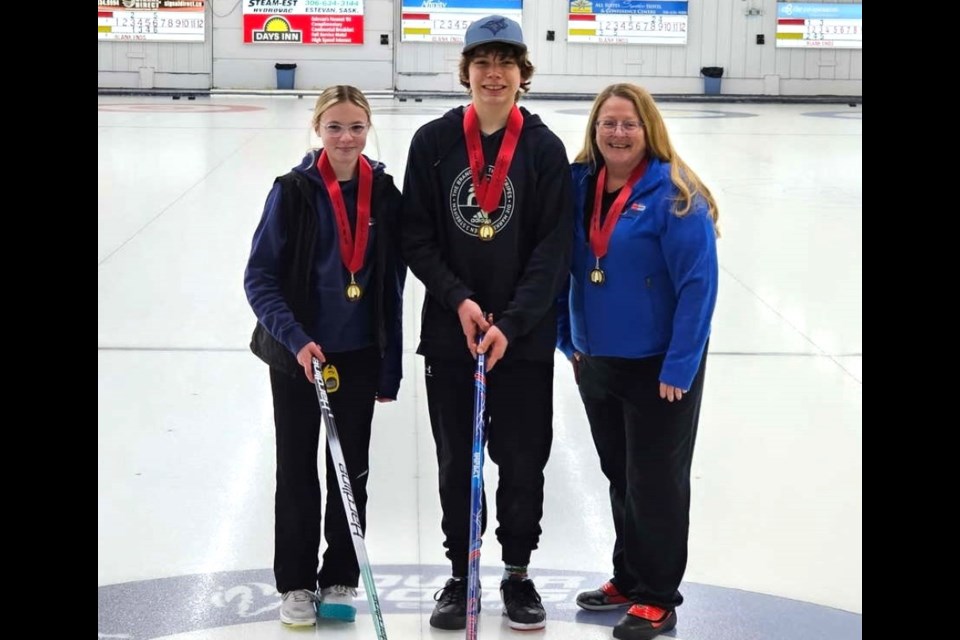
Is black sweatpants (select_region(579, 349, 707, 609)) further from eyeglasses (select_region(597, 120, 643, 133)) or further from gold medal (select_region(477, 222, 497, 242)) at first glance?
eyeglasses (select_region(597, 120, 643, 133))

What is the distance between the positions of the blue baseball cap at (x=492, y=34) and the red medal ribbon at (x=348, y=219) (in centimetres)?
42

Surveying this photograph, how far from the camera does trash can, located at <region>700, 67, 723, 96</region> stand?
22.7 m

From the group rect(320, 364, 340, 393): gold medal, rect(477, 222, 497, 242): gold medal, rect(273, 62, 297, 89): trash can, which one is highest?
rect(273, 62, 297, 89): trash can

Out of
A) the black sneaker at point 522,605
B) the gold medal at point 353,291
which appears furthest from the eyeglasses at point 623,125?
the black sneaker at point 522,605

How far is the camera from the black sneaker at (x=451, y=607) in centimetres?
320

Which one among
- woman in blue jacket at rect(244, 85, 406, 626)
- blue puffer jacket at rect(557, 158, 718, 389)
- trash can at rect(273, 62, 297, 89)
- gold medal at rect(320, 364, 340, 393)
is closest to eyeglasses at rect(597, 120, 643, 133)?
blue puffer jacket at rect(557, 158, 718, 389)

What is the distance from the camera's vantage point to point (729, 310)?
706cm

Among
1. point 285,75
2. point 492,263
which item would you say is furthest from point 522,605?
point 285,75

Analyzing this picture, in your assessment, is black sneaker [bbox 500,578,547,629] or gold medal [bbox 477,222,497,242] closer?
gold medal [bbox 477,222,497,242]

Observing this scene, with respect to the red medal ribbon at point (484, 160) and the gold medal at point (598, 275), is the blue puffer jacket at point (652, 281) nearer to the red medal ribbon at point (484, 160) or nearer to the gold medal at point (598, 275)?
the gold medal at point (598, 275)

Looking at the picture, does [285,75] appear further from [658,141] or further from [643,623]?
[643,623]

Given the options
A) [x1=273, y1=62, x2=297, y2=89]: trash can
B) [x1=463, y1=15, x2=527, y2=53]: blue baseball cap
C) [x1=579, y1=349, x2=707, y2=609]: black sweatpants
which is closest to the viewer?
[x1=463, y1=15, x2=527, y2=53]: blue baseball cap

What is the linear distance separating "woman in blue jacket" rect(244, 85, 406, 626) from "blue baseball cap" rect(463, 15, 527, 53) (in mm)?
294

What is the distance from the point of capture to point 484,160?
122 inches
